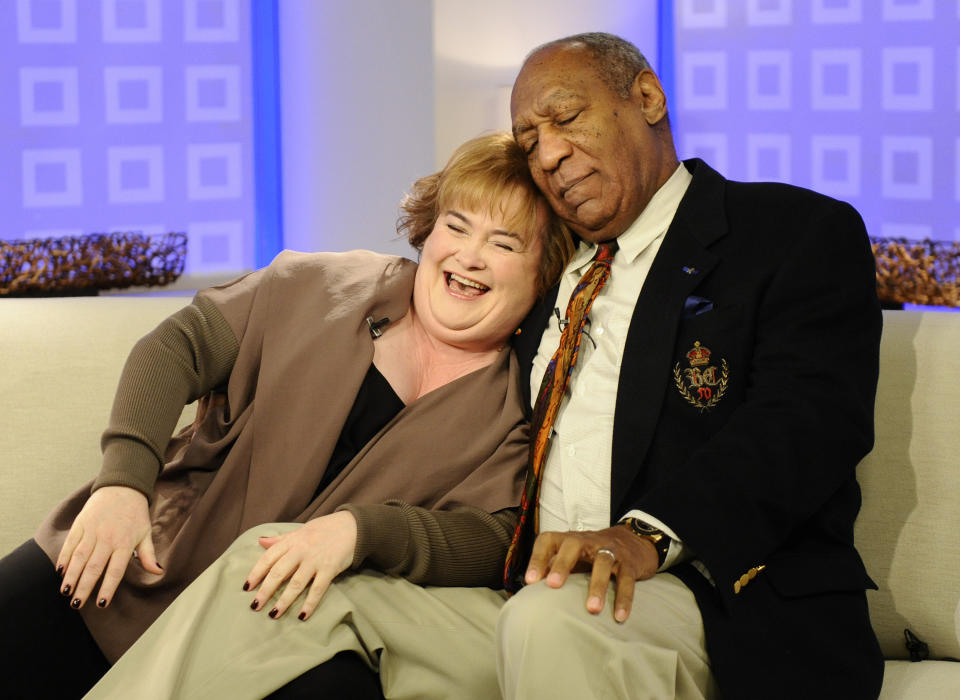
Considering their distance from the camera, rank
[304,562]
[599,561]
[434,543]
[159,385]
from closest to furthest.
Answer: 1. [599,561]
2. [304,562]
3. [434,543]
4. [159,385]

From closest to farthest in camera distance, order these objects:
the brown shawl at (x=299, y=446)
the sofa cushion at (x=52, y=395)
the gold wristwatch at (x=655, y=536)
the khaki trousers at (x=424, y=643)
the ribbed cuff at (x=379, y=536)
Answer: the khaki trousers at (x=424, y=643)
the gold wristwatch at (x=655, y=536)
the ribbed cuff at (x=379, y=536)
the brown shawl at (x=299, y=446)
the sofa cushion at (x=52, y=395)

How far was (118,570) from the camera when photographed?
4.95 ft

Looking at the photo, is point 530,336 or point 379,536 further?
point 530,336

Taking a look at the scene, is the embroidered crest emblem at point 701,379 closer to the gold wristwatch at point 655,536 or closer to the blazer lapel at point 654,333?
the blazer lapel at point 654,333

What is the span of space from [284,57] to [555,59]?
2738 millimetres

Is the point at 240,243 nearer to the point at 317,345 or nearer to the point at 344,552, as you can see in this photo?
the point at 317,345

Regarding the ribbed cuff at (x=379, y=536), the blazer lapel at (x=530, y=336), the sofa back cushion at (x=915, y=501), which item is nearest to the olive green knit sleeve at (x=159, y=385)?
the ribbed cuff at (x=379, y=536)

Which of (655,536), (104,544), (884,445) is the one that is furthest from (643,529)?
(104,544)

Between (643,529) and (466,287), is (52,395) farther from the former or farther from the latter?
(643,529)

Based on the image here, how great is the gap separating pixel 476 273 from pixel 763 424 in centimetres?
59

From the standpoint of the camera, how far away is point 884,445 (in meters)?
1.81

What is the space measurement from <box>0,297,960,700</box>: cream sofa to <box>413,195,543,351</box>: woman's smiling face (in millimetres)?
622

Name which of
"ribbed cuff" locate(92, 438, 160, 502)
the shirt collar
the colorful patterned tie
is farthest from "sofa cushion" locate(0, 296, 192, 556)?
the shirt collar

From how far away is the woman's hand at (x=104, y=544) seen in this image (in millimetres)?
1497
